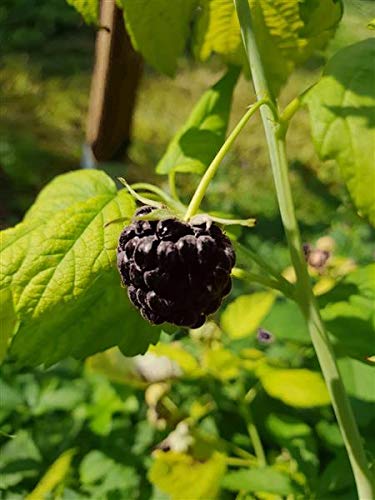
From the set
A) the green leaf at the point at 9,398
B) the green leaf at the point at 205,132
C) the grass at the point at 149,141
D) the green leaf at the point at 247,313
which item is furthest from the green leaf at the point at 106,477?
the grass at the point at 149,141

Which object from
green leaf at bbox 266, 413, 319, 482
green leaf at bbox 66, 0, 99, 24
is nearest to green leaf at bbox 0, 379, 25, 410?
green leaf at bbox 266, 413, 319, 482

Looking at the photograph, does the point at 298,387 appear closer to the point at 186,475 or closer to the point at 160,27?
the point at 186,475

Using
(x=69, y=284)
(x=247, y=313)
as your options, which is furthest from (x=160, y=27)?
(x=247, y=313)

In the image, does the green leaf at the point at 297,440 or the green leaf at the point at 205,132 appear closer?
the green leaf at the point at 205,132

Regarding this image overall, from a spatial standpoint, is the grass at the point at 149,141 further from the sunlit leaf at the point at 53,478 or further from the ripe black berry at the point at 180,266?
the ripe black berry at the point at 180,266

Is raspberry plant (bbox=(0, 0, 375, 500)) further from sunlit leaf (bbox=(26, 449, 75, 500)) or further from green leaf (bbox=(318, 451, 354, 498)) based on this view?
sunlit leaf (bbox=(26, 449, 75, 500))

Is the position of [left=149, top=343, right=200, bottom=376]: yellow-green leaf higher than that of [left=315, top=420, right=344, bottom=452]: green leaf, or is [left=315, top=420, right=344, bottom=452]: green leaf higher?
[left=149, top=343, right=200, bottom=376]: yellow-green leaf
